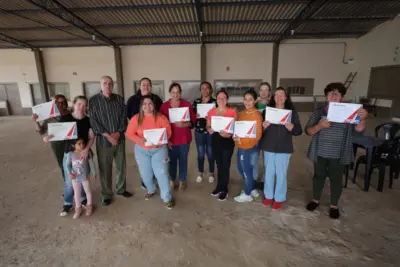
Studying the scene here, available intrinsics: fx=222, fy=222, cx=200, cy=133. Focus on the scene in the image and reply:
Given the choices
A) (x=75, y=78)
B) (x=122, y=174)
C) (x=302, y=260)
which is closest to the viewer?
(x=302, y=260)

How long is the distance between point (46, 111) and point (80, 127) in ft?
1.17

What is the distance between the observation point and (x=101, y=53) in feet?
37.2

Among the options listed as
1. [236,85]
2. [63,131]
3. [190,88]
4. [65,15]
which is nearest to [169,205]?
[63,131]

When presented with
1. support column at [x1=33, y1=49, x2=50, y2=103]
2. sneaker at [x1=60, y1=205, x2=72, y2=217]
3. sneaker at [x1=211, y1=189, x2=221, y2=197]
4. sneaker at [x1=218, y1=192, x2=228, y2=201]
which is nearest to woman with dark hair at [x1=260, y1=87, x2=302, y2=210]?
sneaker at [x1=218, y1=192, x2=228, y2=201]

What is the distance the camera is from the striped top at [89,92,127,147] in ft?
7.93

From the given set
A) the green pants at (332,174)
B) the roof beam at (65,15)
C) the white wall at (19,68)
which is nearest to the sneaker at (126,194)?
the green pants at (332,174)

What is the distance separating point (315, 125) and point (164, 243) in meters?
1.92

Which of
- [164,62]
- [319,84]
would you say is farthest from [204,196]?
[319,84]

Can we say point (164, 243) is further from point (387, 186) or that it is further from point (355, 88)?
point (355, 88)

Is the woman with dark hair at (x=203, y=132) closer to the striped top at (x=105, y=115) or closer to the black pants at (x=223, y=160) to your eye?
the black pants at (x=223, y=160)

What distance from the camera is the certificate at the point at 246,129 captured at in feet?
7.78

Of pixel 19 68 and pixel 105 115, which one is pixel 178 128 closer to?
pixel 105 115

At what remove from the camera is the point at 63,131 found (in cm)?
224

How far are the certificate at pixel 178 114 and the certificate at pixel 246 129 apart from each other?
641 millimetres
